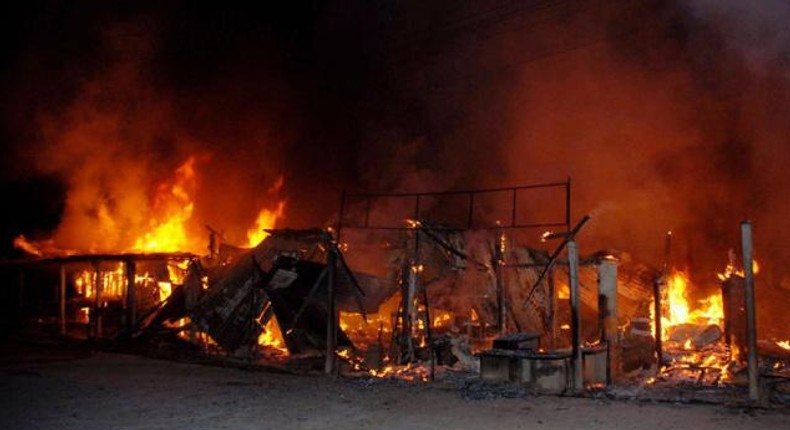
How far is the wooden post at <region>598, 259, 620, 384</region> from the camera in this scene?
11.4m

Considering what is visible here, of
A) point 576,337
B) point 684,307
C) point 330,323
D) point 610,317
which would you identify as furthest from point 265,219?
point 576,337

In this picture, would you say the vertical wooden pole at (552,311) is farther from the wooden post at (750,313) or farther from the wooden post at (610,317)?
the wooden post at (750,313)

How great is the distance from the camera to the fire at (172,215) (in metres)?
28.1

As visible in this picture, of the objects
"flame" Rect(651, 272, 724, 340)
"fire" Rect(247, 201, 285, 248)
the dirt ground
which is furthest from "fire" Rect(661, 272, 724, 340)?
"fire" Rect(247, 201, 285, 248)

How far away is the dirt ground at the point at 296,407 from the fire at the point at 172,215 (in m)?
16.4

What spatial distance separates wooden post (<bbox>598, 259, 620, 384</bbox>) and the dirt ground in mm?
2427

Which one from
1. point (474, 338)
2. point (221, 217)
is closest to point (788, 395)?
point (474, 338)

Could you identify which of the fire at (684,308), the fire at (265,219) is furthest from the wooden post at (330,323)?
the fire at (265,219)

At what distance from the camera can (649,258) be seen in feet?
70.9

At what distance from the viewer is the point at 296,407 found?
9039 mm

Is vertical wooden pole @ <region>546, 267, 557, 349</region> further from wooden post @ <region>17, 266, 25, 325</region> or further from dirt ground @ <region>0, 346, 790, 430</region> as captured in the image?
wooden post @ <region>17, 266, 25, 325</region>

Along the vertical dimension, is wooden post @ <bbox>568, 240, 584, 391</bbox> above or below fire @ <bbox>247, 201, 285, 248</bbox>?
below

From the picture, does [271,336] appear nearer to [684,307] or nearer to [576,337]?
[576,337]

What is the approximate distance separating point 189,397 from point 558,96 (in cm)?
1930
